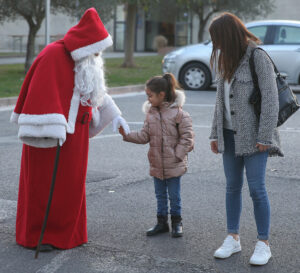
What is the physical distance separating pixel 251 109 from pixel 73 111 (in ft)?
3.85

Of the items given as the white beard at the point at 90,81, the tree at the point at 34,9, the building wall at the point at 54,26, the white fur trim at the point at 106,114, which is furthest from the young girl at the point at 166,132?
the building wall at the point at 54,26

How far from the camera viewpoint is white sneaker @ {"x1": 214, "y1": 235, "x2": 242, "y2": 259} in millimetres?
3959

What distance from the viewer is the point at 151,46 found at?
140 ft

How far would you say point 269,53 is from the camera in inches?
566

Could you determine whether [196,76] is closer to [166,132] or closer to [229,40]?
[166,132]

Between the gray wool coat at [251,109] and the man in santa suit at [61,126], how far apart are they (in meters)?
0.91

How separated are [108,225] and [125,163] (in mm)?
2340

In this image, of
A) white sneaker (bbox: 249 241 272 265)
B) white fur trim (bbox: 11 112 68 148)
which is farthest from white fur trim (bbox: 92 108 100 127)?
white sneaker (bbox: 249 241 272 265)

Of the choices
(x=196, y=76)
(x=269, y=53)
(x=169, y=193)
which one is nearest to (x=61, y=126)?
(x=169, y=193)

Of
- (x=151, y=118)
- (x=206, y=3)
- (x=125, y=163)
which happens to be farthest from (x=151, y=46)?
(x=151, y=118)

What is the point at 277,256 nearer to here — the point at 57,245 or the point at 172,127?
the point at 172,127

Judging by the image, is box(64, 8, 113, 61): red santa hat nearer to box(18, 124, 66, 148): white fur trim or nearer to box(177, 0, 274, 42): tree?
box(18, 124, 66, 148): white fur trim

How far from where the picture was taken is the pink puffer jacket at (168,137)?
4.27m

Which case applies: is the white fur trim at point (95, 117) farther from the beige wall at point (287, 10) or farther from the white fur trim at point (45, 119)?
the beige wall at point (287, 10)
